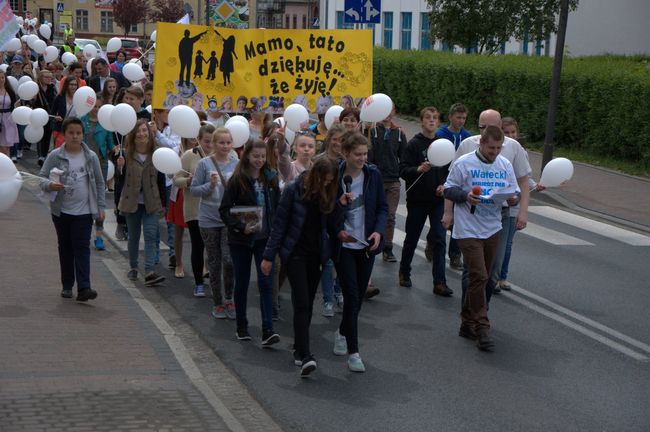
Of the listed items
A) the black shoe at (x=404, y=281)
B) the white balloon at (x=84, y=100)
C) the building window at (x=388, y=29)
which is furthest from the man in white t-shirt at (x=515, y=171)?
the building window at (x=388, y=29)

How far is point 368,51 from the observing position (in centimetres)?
1409

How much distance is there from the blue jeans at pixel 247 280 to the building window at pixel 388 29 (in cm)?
4834

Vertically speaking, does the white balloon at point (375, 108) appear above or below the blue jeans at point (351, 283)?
above

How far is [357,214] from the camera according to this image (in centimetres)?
875

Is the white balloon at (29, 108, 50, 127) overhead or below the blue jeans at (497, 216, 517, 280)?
overhead

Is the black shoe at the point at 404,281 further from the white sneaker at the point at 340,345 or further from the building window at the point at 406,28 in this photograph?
the building window at the point at 406,28

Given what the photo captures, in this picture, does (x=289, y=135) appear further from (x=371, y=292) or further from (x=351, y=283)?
(x=351, y=283)

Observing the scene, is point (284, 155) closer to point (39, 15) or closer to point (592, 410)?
point (592, 410)

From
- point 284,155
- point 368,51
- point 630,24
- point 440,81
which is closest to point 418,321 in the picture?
point 284,155

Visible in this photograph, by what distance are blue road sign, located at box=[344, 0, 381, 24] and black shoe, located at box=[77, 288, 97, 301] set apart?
10.8 m

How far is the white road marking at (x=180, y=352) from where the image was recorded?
7.44 m

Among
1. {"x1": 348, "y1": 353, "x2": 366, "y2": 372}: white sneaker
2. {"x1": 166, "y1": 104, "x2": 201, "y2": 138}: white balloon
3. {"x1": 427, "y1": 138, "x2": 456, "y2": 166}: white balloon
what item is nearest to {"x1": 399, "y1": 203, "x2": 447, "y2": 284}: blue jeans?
{"x1": 427, "y1": 138, "x2": 456, "y2": 166}: white balloon

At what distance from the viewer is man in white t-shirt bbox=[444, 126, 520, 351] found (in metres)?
9.39

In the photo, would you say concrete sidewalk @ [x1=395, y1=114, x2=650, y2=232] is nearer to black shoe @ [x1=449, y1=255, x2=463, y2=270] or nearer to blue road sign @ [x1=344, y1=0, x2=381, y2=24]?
blue road sign @ [x1=344, y1=0, x2=381, y2=24]
